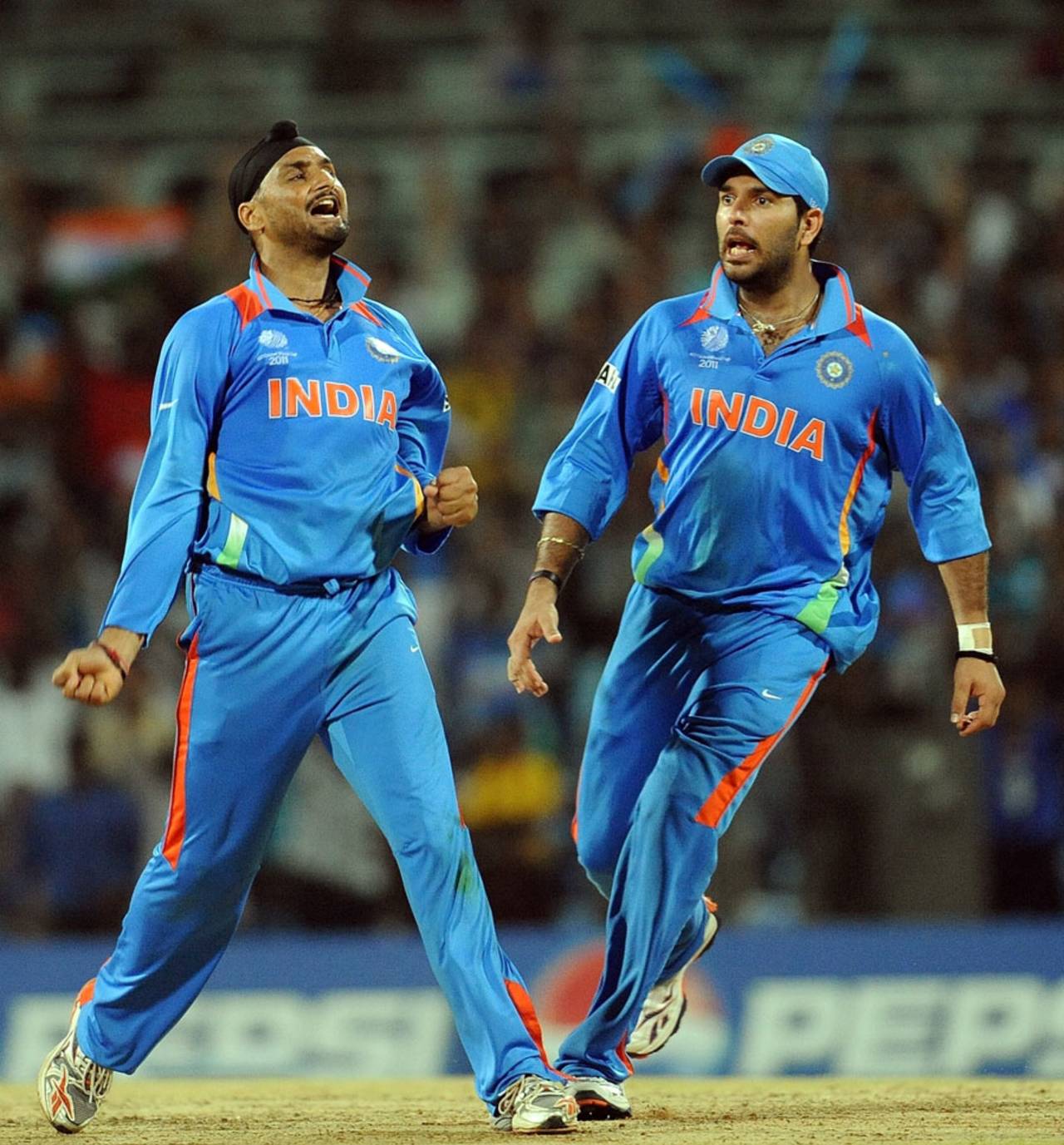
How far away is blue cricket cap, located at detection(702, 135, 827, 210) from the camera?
6.60 m

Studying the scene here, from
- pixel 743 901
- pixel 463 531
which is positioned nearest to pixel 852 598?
pixel 743 901

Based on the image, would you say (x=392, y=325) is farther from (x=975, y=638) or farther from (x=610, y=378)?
(x=975, y=638)

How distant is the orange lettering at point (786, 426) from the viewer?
658 cm

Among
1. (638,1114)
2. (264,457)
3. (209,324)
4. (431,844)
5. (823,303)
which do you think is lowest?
(638,1114)

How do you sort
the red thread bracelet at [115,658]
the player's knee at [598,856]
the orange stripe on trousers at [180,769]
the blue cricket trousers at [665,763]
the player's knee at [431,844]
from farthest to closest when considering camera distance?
1. the player's knee at [598,856]
2. the blue cricket trousers at [665,763]
3. the orange stripe on trousers at [180,769]
4. the player's knee at [431,844]
5. the red thread bracelet at [115,658]

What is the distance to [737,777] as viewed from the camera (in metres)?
6.52

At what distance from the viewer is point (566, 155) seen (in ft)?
46.8

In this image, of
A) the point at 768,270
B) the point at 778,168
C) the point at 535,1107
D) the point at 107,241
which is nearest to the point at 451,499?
the point at 768,270

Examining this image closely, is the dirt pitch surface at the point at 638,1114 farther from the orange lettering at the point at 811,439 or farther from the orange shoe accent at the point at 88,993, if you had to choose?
the orange lettering at the point at 811,439

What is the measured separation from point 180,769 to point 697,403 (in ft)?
6.36

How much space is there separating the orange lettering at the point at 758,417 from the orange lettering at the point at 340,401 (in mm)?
1232

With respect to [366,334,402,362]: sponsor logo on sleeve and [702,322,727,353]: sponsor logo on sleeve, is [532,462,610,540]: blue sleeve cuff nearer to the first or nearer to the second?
[702,322,727,353]: sponsor logo on sleeve

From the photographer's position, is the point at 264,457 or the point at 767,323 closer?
the point at 264,457

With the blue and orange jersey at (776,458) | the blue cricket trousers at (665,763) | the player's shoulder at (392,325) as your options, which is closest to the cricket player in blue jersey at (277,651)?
the player's shoulder at (392,325)
